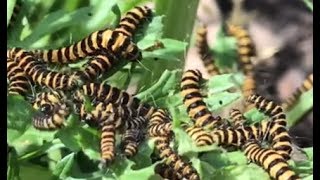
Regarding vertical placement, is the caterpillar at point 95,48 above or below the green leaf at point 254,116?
above

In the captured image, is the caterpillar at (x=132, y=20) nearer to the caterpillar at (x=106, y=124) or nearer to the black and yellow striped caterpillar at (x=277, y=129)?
the caterpillar at (x=106, y=124)

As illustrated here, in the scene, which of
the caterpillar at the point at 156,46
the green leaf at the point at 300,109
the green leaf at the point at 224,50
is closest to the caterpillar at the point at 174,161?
the caterpillar at the point at 156,46

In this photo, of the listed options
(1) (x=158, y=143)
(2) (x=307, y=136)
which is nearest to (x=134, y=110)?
(1) (x=158, y=143)

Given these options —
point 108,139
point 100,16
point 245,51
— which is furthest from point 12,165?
point 245,51

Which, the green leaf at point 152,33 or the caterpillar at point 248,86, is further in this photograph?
the caterpillar at point 248,86

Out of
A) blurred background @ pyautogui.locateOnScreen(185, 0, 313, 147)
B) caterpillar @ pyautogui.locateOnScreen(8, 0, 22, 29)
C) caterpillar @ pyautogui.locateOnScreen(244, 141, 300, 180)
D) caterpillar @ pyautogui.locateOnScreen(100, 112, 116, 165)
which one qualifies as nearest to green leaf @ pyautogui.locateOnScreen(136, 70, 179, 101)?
caterpillar @ pyautogui.locateOnScreen(100, 112, 116, 165)

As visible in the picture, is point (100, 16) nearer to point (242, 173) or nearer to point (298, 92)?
point (242, 173)
